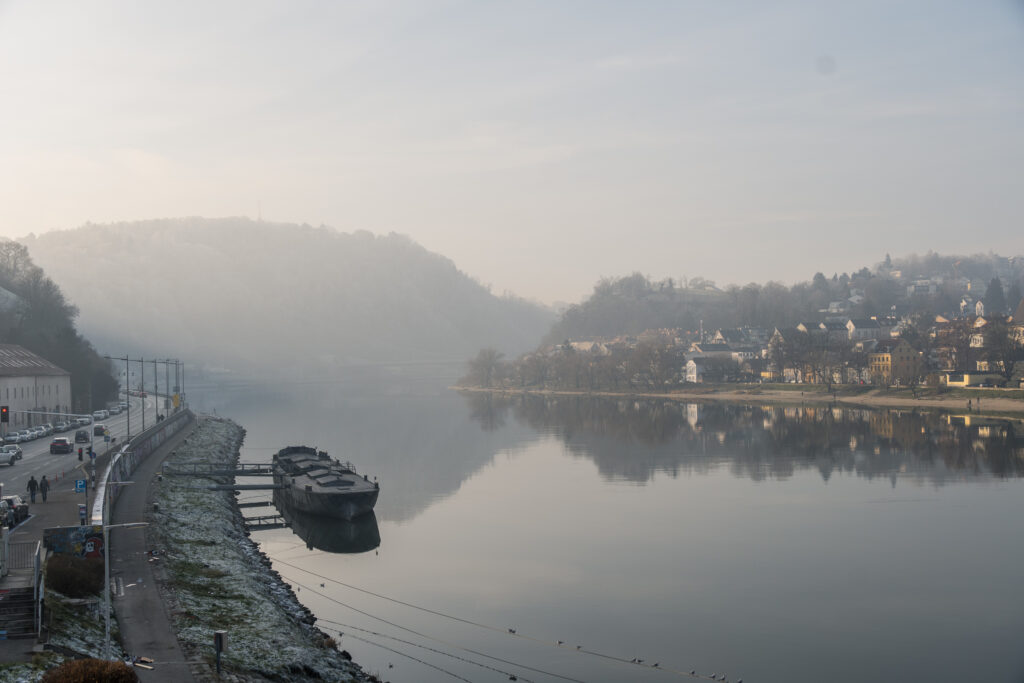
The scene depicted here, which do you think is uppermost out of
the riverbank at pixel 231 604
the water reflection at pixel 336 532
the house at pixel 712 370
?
the house at pixel 712 370

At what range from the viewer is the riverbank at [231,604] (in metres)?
22.3

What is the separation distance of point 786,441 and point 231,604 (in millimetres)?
59166

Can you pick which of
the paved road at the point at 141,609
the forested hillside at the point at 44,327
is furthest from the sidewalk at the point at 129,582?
the forested hillside at the point at 44,327

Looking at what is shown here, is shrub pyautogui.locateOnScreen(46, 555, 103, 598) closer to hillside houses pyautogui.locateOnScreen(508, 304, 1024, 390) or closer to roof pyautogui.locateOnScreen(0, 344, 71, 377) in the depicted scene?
roof pyautogui.locateOnScreen(0, 344, 71, 377)

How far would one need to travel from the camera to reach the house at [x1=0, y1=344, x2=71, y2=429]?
217 ft

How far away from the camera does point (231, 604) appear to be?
2733 centimetres

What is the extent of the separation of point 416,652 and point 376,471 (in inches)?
1659

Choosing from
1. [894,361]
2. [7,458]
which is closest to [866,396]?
[894,361]

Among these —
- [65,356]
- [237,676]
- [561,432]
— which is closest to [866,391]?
[561,432]

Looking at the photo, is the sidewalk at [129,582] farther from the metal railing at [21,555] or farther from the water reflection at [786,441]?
the water reflection at [786,441]

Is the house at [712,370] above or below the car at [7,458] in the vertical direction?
above

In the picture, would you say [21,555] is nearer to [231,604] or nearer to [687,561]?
[231,604]

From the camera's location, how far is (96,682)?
15.0 meters

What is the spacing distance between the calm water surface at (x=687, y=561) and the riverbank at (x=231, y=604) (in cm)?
156
